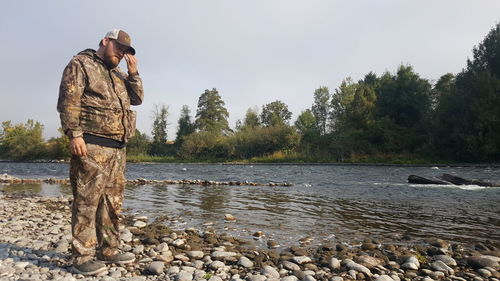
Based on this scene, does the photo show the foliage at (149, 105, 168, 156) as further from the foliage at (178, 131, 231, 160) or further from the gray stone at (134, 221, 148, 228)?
the gray stone at (134, 221, 148, 228)

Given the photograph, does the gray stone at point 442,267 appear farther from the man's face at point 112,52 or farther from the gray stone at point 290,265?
the man's face at point 112,52

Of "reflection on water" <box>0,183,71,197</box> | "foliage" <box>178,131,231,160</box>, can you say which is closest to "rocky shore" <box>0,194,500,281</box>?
"reflection on water" <box>0,183,71,197</box>

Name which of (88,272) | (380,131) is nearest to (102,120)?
(88,272)

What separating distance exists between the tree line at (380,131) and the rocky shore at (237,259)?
34.2 metres

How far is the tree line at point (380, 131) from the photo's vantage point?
34.1m

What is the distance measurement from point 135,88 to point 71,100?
34.0 inches

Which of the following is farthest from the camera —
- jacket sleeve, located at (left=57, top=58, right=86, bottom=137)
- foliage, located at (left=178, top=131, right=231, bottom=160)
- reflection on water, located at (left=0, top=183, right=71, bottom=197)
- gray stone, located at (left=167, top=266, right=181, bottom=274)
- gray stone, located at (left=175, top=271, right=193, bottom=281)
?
foliage, located at (left=178, top=131, right=231, bottom=160)

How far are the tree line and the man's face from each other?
37.3 meters

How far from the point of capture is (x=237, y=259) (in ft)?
14.0

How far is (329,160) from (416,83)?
15034mm

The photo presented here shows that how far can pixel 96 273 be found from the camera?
345 cm

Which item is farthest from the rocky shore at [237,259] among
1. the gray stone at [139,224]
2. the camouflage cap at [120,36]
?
the camouflage cap at [120,36]

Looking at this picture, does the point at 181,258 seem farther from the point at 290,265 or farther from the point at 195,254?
the point at 290,265

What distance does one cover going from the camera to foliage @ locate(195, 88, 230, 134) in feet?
243
